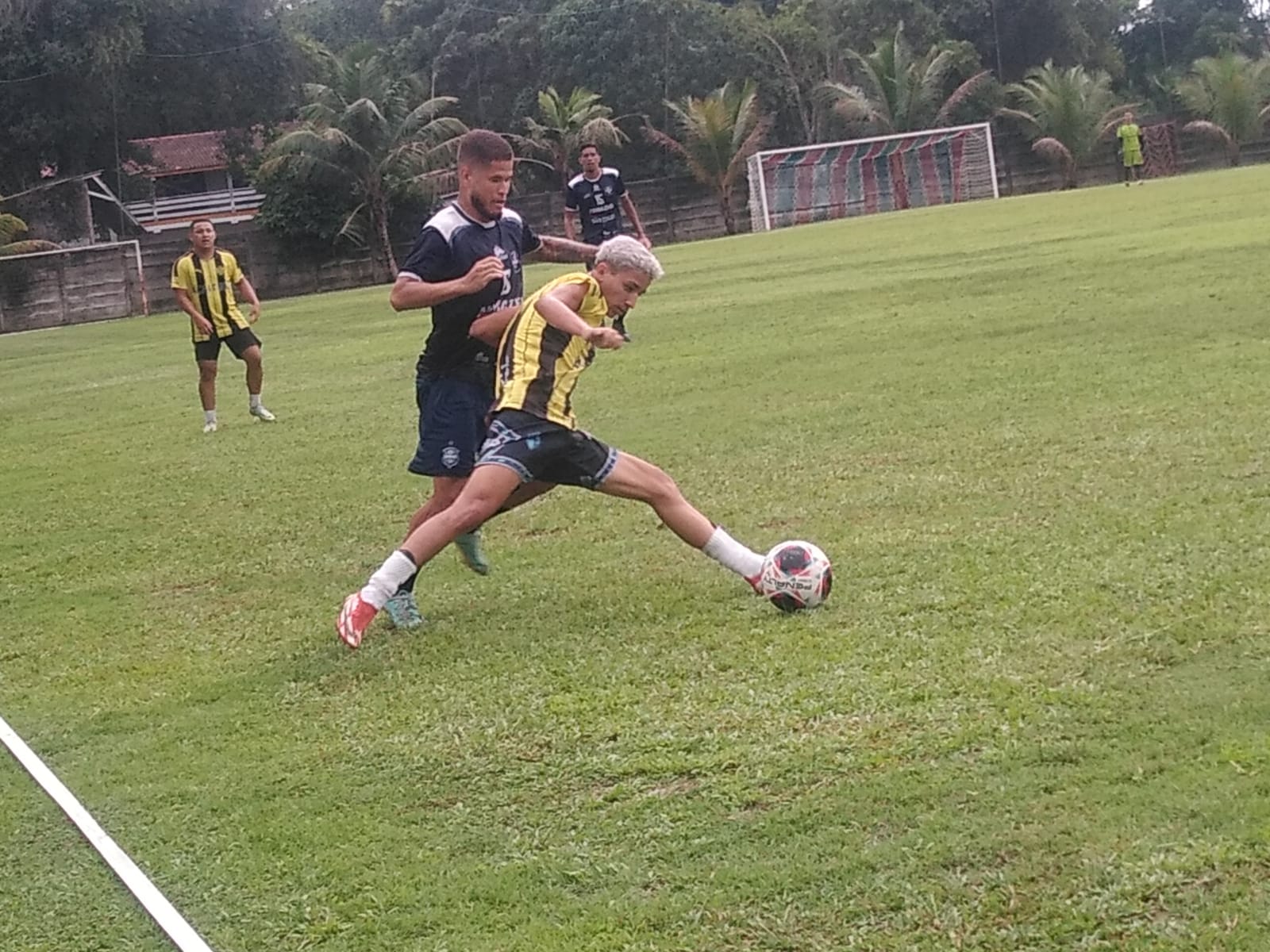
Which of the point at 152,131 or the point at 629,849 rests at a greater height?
the point at 152,131

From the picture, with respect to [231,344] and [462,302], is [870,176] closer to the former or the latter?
[231,344]

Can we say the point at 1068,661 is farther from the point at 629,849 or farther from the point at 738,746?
the point at 629,849

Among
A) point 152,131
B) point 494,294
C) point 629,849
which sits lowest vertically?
point 629,849

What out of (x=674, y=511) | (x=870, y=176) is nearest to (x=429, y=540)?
(x=674, y=511)

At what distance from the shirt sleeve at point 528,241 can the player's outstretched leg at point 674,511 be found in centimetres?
120

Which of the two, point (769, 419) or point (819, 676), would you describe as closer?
point (819, 676)

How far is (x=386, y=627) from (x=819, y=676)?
6.44 ft

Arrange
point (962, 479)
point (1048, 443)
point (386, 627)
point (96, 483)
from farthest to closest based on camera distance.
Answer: point (96, 483) → point (1048, 443) → point (962, 479) → point (386, 627)

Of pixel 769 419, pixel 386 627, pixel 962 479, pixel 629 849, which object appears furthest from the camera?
pixel 769 419

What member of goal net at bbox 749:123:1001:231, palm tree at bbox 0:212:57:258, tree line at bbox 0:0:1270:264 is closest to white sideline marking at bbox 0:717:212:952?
palm tree at bbox 0:212:57:258

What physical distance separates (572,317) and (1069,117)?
4011cm

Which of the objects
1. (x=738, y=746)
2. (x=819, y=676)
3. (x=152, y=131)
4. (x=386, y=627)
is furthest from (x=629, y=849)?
(x=152, y=131)

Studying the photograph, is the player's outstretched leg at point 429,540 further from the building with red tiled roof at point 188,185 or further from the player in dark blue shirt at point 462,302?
the building with red tiled roof at point 188,185

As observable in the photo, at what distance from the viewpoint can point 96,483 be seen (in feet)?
35.8
